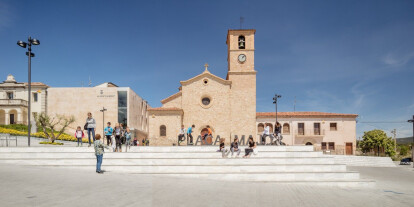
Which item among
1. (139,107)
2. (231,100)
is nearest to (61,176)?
(231,100)

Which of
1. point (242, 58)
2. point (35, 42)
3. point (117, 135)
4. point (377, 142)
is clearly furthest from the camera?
point (377, 142)

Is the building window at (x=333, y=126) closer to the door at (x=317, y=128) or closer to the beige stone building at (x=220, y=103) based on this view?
the door at (x=317, y=128)

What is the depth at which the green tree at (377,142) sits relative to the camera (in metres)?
38.8

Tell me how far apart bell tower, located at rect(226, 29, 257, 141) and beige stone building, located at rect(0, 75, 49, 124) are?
91.0 feet

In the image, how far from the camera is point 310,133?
37.4 metres

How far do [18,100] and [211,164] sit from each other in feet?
118

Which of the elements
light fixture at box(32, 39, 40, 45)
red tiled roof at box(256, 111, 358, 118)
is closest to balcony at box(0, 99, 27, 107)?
light fixture at box(32, 39, 40, 45)

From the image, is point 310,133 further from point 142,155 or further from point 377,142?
point 142,155

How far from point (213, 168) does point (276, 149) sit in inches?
188

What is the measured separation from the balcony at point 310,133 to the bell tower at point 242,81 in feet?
35.4

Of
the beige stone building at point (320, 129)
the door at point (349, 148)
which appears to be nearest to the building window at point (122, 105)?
the beige stone building at point (320, 129)

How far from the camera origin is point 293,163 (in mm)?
12734

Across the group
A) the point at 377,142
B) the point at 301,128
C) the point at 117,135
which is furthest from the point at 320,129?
the point at 117,135

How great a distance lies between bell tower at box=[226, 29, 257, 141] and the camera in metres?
29.3
